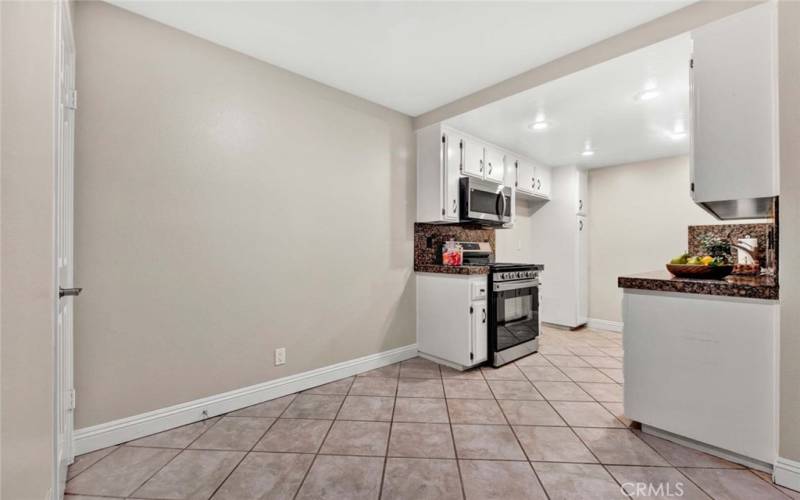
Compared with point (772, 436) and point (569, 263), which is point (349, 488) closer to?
point (772, 436)

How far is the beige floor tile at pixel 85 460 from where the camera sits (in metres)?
1.70

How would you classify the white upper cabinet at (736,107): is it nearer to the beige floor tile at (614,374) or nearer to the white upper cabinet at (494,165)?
the beige floor tile at (614,374)

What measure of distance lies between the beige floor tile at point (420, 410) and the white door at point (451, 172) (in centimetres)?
169

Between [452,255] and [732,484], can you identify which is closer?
[732,484]

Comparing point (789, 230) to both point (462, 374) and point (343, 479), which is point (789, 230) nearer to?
point (462, 374)

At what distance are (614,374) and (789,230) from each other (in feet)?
6.17

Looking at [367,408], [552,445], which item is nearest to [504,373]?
[552,445]

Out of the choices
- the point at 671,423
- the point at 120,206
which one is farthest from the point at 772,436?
the point at 120,206

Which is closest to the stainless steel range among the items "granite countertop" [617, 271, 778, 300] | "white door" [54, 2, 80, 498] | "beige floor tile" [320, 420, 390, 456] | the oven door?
the oven door

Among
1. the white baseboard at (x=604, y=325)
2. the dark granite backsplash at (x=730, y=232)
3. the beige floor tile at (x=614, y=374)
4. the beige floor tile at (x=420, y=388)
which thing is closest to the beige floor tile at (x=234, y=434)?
the beige floor tile at (x=420, y=388)

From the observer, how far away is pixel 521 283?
356 centimetres

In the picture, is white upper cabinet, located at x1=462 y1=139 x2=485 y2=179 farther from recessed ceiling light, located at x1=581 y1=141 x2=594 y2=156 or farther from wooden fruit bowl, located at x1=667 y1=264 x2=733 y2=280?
wooden fruit bowl, located at x1=667 y1=264 x2=733 y2=280

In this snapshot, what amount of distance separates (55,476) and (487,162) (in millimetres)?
3826

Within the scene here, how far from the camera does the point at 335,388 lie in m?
2.75
